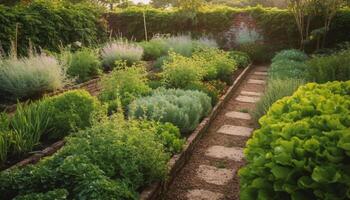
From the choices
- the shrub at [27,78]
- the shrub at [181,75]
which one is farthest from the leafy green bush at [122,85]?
the shrub at [27,78]

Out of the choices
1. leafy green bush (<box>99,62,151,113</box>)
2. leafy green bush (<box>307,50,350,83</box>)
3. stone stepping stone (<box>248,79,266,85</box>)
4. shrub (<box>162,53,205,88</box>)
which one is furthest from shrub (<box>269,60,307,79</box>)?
leafy green bush (<box>99,62,151,113</box>)

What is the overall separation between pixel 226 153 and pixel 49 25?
288 inches

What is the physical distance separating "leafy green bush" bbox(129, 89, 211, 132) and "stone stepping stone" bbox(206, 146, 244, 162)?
0.46 m

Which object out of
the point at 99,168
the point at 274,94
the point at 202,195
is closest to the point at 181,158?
the point at 202,195

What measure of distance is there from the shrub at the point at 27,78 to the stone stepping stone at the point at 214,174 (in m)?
3.50

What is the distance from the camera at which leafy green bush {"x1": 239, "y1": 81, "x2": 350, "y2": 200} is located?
6.04 ft

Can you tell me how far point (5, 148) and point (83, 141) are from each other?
3.57 feet

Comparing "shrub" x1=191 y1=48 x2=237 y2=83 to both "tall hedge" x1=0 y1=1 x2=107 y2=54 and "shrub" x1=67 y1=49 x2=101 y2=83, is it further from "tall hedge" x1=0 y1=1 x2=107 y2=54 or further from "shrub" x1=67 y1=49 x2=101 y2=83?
"tall hedge" x1=0 y1=1 x2=107 y2=54

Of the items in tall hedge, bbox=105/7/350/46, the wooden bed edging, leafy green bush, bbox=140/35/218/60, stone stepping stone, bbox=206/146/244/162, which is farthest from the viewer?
tall hedge, bbox=105/7/350/46

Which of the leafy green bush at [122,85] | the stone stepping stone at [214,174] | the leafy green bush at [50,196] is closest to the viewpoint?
the leafy green bush at [50,196]

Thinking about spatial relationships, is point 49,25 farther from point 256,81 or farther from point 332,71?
point 332,71

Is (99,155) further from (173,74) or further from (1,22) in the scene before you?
(1,22)

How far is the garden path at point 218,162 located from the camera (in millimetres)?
3531

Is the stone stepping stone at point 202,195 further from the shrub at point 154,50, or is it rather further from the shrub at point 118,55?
the shrub at point 154,50
